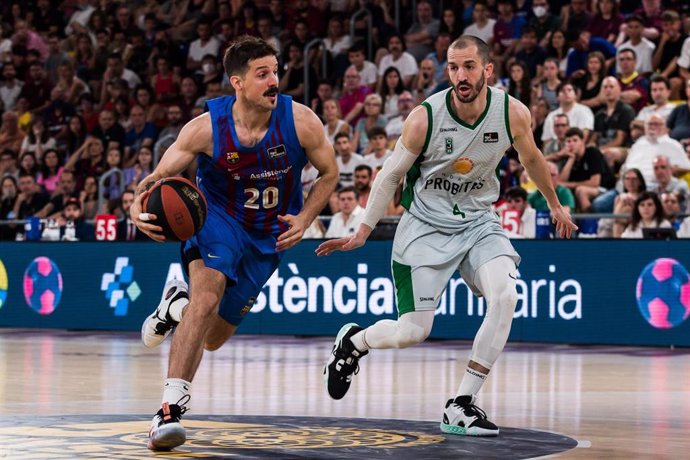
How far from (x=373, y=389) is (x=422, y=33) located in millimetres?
12227

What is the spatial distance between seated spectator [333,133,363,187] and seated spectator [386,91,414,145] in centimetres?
97

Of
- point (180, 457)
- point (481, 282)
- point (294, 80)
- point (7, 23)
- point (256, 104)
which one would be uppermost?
point (7, 23)

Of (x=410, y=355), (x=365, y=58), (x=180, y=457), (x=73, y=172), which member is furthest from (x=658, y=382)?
(x=73, y=172)

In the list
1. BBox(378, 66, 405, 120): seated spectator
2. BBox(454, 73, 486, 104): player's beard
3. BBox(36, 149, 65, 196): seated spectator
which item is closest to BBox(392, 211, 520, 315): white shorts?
BBox(454, 73, 486, 104): player's beard

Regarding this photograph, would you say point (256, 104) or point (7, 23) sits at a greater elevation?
point (7, 23)

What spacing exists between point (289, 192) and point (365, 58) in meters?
15.0

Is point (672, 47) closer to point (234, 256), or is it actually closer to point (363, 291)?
point (363, 291)

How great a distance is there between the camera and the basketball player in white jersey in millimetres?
8820

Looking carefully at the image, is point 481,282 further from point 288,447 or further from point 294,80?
point 294,80

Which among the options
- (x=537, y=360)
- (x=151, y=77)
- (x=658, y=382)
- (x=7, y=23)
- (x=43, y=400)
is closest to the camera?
(x=43, y=400)

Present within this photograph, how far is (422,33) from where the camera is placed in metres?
23.0

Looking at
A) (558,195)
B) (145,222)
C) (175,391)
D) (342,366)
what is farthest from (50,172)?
(175,391)

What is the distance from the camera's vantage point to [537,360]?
14.8 m

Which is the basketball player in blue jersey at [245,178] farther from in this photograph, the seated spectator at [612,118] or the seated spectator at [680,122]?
the seated spectator at [612,118]
